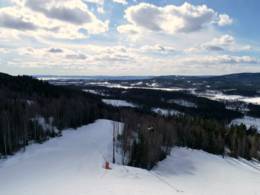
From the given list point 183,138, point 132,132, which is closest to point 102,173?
point 132,132

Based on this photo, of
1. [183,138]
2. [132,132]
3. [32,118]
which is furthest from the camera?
[183,138]

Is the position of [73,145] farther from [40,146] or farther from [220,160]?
[220,160]

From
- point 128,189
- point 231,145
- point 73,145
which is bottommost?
point 231,145

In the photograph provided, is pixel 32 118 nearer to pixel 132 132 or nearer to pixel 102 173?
pixel 132 132

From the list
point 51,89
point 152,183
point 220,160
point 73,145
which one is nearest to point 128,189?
point 152,183

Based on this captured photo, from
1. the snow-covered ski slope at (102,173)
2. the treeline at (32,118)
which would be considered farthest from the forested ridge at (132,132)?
the snow-covered ski slope at (102,173)
